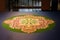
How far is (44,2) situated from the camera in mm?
2400

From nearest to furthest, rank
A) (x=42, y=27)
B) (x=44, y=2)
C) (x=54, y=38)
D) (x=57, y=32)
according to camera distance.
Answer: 1. (x=54, y=38)
2. (x=57, y=32)
3. (x=42, y=27)
4. (x=44, y=2)

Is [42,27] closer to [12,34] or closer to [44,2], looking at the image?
[12,34]

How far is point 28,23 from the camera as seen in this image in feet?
4.60

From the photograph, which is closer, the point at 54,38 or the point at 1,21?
the point at 54,38

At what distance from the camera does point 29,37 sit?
1105 mm

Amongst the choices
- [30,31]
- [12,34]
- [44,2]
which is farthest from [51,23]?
[44,2]

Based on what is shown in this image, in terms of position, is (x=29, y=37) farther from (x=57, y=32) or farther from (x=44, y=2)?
(x=44, y=2)

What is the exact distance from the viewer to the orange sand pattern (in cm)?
128

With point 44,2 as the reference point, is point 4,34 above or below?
below

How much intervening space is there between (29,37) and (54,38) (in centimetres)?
21

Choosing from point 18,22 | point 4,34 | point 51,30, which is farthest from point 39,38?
point 18,22

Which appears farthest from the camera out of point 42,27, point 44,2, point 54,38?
point 44,2

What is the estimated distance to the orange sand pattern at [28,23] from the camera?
4.20 feet

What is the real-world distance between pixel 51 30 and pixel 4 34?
43cm
